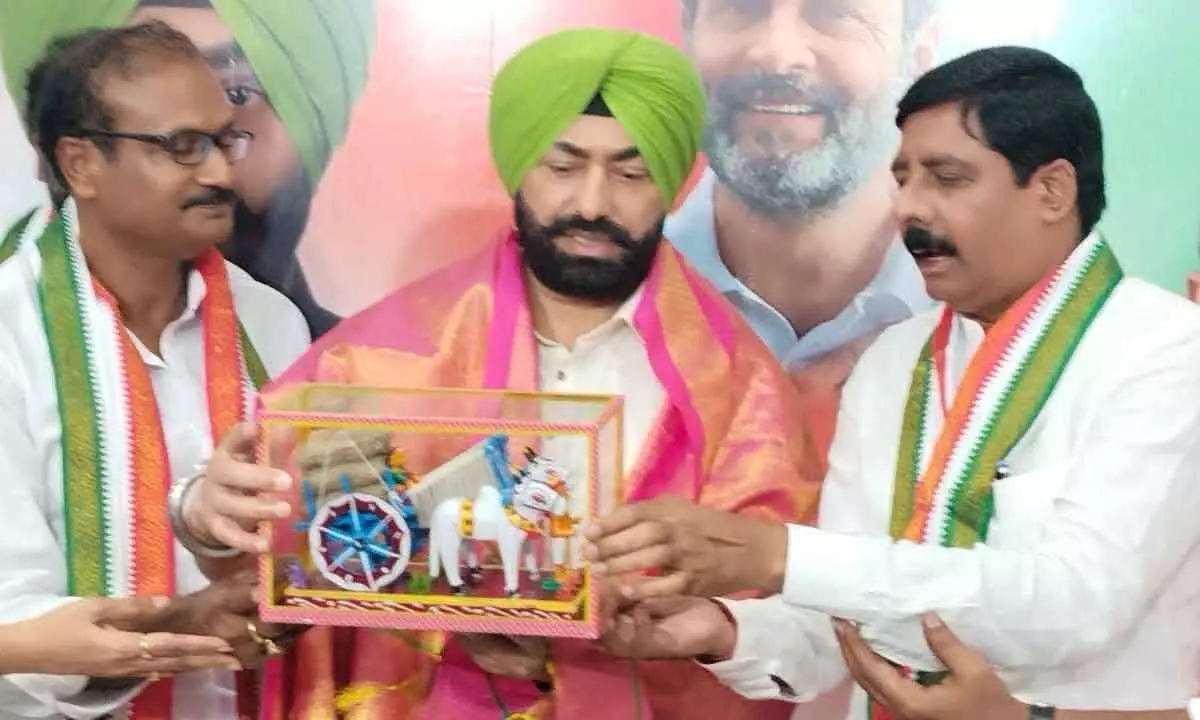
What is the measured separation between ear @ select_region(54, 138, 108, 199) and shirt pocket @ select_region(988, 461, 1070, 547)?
1.44m

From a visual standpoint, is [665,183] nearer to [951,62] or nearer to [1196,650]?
→ [951,62]

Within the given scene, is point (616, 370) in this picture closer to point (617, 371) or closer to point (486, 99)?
point (617, 371)

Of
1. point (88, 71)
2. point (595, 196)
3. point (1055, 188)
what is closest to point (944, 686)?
point (1055, 188)

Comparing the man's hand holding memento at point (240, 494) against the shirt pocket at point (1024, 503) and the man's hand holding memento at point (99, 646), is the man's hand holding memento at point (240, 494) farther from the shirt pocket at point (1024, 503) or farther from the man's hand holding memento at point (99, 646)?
the shirt pocket at point (1024, 503)

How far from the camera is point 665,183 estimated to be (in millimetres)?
1906

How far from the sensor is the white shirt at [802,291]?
2158mm

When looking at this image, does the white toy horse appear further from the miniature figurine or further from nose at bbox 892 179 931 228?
nose at bbox 892 179 931 228

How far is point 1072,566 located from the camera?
1640 mm

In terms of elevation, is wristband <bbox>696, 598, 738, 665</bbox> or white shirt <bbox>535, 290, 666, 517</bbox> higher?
white shirt <bbox>535, 290, 666, 517</bbox>

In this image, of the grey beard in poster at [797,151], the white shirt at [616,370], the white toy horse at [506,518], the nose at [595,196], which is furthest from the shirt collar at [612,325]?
the white toy horse at [506,518]

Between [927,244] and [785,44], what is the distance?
48cm

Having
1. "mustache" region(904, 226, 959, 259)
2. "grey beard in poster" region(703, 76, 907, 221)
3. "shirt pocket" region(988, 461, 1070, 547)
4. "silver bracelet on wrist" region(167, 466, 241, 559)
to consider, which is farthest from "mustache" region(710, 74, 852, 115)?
"silver bracelet on wrist" region(167, 466, 241, 559)

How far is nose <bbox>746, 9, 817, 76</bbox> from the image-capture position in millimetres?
2131

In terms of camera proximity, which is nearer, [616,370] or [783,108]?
[616,370]
